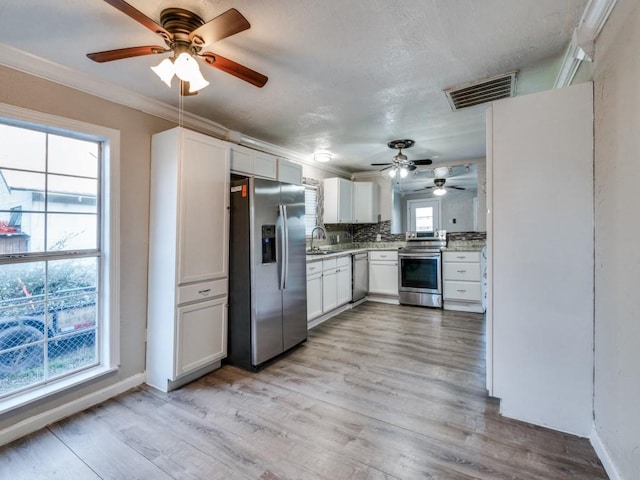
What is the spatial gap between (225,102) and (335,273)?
8.53ft

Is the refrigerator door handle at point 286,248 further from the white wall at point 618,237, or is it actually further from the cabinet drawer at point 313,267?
the white wall at point 618,237

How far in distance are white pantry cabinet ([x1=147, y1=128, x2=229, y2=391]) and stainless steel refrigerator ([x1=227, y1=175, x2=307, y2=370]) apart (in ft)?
0.54

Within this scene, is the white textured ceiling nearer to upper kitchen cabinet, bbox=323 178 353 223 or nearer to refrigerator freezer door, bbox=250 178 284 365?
refrigerator freezer door, bbox=250 178 284 365

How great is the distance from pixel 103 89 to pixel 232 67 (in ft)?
4.22

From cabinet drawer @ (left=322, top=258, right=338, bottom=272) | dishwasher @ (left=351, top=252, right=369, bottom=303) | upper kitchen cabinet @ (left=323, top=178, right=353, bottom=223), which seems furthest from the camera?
upper kitchen cabinet @ (left=323, top=178, right=353, bottom=223)

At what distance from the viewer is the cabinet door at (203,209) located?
2.47m

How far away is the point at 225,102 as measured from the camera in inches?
104

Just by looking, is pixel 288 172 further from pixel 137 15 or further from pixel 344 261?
pixel 137 15

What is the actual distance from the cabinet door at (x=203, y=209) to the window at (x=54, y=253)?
0.52 metres

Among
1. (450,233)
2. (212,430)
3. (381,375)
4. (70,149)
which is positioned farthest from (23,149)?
(450,233)

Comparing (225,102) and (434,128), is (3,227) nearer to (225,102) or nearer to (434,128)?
(225,102)

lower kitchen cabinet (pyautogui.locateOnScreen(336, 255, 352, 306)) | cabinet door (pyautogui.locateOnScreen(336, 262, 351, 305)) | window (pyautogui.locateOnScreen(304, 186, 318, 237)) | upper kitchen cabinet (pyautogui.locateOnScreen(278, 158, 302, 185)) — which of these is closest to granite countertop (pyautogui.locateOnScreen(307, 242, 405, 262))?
lower kitchen cabinet (pyautogui.locateOnScreen(336, 255, 352, 306))

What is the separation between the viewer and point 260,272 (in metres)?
2.80

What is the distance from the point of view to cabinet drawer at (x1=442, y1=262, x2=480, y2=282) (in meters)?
4.54
